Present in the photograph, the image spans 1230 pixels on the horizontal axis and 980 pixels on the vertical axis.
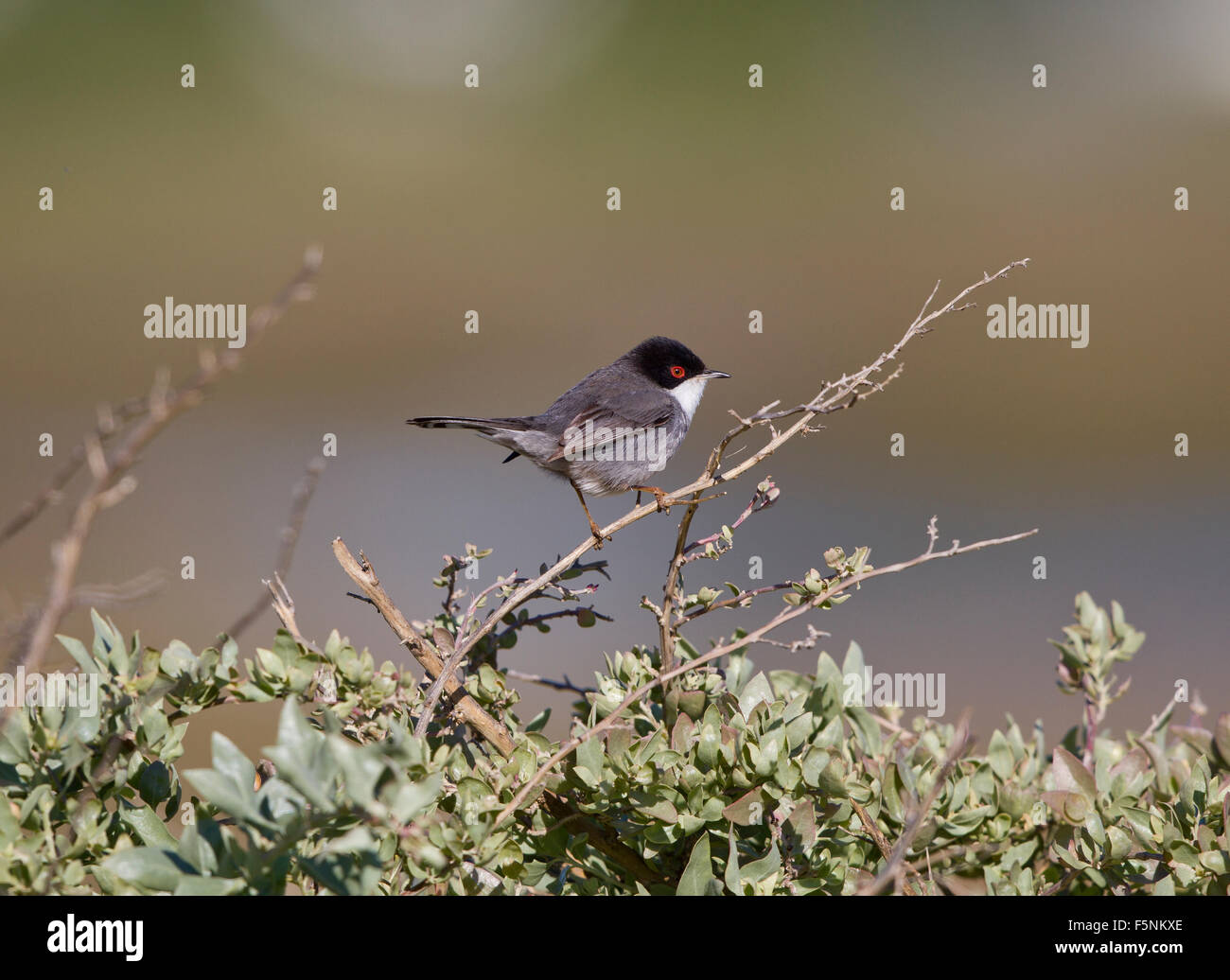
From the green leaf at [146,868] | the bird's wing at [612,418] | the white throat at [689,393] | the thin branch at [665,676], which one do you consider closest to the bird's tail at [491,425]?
the bird's wing at [612,418]

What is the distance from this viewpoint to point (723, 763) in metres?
1.83

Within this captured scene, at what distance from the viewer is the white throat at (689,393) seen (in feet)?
17.5

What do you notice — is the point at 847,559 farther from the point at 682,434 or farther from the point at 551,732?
the point at 551,732

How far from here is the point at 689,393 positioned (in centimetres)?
539

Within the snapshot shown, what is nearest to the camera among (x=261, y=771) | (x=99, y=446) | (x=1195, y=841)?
(x=99, y=446)

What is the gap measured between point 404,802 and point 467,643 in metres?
0.67

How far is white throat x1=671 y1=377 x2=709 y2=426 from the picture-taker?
17.5ft

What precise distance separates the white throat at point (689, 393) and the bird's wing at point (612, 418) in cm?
14

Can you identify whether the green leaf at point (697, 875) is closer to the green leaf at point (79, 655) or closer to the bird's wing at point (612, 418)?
the green leaf at point (79, 655)

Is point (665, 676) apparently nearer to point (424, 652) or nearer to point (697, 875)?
point (697, 875)

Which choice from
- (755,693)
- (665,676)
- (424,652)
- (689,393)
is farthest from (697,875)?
(689,393)

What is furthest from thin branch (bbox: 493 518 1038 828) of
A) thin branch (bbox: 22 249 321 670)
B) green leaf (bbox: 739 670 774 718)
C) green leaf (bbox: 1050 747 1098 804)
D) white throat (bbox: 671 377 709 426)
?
white throat (bbox: 671 377 709 426)

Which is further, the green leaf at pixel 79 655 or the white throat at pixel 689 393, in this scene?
the white throat at pixel 689 393
